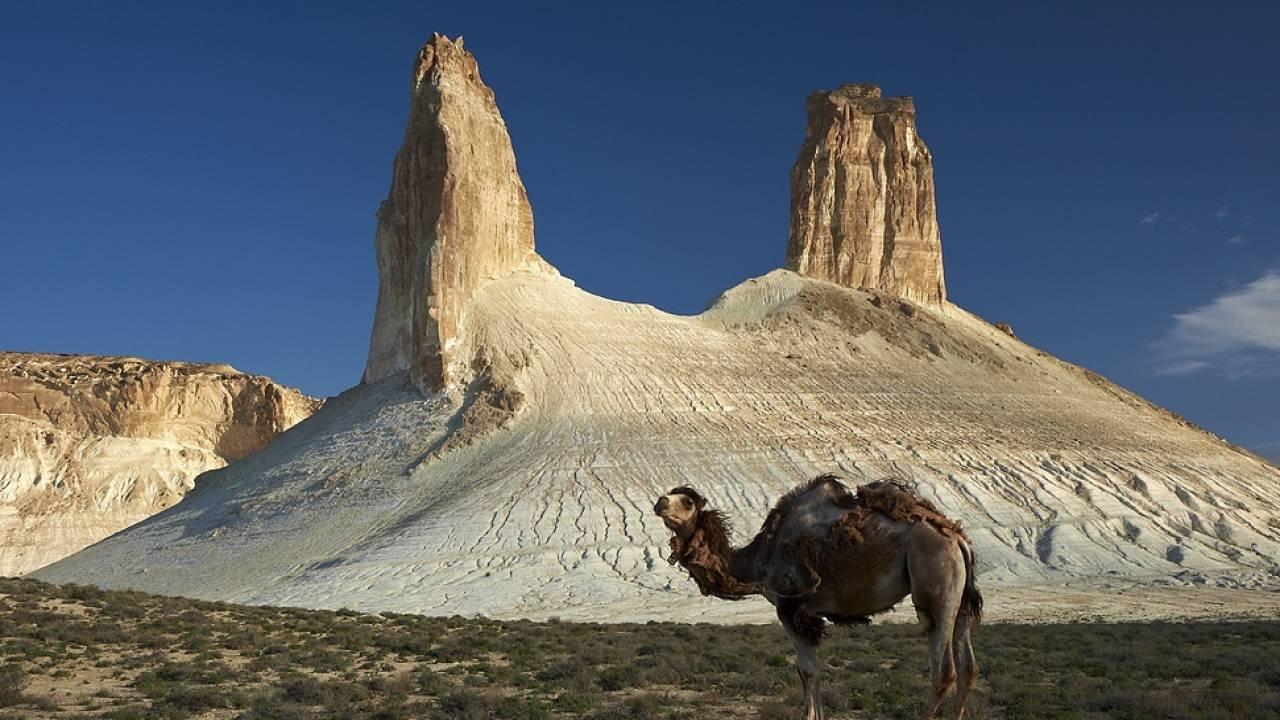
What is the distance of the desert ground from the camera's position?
1149cm

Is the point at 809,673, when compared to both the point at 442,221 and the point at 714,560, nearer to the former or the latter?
the point at 714,560

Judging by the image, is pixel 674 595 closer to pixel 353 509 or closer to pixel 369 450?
pixel 353 509

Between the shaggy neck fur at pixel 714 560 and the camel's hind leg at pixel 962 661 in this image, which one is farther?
the shaggy neck fur at pixel 714 560

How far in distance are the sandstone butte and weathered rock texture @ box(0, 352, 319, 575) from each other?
16.4 metres

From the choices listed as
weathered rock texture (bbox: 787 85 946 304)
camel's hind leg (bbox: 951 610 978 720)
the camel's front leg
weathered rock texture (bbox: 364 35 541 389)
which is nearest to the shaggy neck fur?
the camel's front leg

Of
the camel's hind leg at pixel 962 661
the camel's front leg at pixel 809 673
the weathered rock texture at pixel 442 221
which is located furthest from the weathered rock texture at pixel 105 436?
the camel's hind leg at pixel 962 661

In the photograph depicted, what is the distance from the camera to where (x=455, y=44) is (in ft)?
200

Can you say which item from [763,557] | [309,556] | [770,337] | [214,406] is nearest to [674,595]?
[309,556]

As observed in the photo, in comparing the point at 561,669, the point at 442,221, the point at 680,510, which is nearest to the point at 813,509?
the point at 680,510

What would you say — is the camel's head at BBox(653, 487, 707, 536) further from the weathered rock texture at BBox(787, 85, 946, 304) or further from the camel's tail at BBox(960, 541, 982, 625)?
the weathered rock texture at BBox(787, 85, 946, 304)

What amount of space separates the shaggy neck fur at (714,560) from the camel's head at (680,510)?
0.17ft

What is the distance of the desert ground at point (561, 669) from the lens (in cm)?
1149

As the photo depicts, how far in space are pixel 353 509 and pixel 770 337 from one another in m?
26.0

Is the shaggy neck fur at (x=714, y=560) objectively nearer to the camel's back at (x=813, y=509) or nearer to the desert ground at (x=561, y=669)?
the camel's back at (x=813, y=509)
